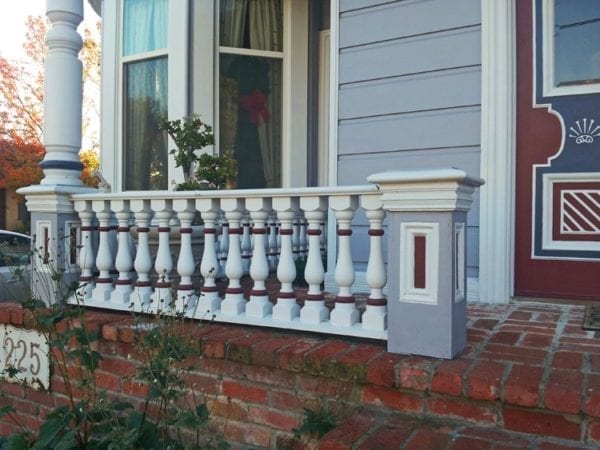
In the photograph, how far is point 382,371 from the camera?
1926 mm

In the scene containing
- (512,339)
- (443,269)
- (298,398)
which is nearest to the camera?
(443,269)

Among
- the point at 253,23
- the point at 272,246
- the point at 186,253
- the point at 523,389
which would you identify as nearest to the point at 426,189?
the point at 523,389

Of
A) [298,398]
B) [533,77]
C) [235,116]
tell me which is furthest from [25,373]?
[533,77]

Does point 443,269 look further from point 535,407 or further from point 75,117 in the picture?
point 75,117

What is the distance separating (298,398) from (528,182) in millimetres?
1976

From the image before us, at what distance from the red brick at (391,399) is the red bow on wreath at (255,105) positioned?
336 centimetres

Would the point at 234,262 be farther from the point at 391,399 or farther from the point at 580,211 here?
the point at 580,211

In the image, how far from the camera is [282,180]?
4871 mm

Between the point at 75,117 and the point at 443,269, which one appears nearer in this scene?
the point at 443,269

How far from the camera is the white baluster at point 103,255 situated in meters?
2.94

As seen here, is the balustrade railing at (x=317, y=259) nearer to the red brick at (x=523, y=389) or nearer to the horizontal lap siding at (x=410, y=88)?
the red brick at (x=523, y=389)

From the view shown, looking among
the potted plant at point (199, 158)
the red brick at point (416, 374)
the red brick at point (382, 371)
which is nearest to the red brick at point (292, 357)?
the red brick at point (382, 371)

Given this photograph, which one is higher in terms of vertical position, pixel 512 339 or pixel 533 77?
pixel 533 77

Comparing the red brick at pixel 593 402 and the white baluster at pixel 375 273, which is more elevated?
the white baluster at pixel 375 273
